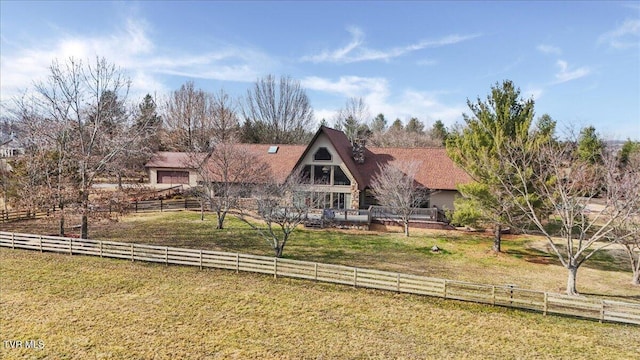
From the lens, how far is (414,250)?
22.7 meters

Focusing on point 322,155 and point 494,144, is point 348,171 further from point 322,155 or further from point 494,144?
point 494,144

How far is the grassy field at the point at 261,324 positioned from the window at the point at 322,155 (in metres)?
16.1

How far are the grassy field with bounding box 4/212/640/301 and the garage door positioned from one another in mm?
16485

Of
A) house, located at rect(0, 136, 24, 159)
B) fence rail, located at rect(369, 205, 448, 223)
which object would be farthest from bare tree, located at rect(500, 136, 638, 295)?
house, located at rect(0, 136, 24, 159)

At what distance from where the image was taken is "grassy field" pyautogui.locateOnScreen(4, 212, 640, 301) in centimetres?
1800

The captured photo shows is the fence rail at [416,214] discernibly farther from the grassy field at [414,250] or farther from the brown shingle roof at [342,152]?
the brown shingle roof at [342,152]

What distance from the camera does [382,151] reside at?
117 ft

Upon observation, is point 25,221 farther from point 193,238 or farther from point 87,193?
point 193,238

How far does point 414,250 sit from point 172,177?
34661mm

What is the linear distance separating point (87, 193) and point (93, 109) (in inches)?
204

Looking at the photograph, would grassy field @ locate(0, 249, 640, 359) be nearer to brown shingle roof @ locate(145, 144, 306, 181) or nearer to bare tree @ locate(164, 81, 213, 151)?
brown shingle roof @ locate(145, 144, 306, 181)

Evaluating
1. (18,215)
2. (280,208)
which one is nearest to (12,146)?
(18,215)

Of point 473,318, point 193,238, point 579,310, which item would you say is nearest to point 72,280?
point 193,238

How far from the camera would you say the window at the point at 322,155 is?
3134 centimetres
